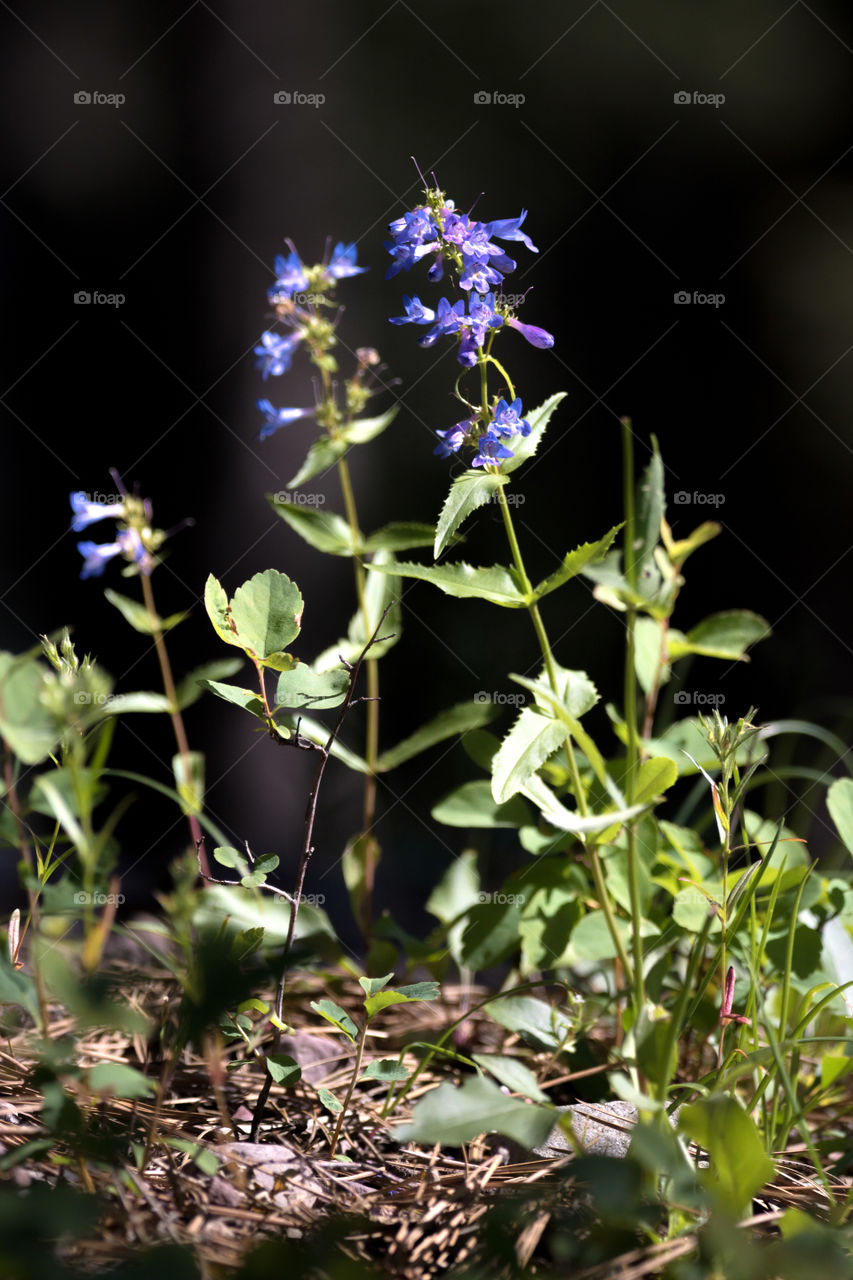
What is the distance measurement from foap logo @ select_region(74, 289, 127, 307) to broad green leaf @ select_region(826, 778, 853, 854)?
1583 mm

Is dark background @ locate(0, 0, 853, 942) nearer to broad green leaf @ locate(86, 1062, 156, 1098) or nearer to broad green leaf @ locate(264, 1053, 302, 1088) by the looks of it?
broad green leaf @ locate(264, 1053, 302, 1088)

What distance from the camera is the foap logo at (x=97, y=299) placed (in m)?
1.89

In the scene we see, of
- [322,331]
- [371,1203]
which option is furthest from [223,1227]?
[322,331]

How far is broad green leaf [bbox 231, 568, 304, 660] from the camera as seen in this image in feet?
3.10

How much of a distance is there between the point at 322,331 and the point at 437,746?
1016 millimetres

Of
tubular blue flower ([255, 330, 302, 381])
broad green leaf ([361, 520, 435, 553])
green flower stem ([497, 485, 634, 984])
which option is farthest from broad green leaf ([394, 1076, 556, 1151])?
tubular blue flower ([255, 330, 302, 381])

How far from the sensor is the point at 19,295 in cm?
192

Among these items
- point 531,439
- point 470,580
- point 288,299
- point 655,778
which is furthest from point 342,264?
point 655,778

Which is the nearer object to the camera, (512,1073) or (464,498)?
(512,1073)

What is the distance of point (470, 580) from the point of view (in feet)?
3.22

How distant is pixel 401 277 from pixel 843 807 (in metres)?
1.41

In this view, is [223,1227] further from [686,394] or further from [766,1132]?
[686,394]

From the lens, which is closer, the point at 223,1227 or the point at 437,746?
the point at 223,1227

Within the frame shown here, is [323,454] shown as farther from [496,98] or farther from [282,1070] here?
[496,98]
